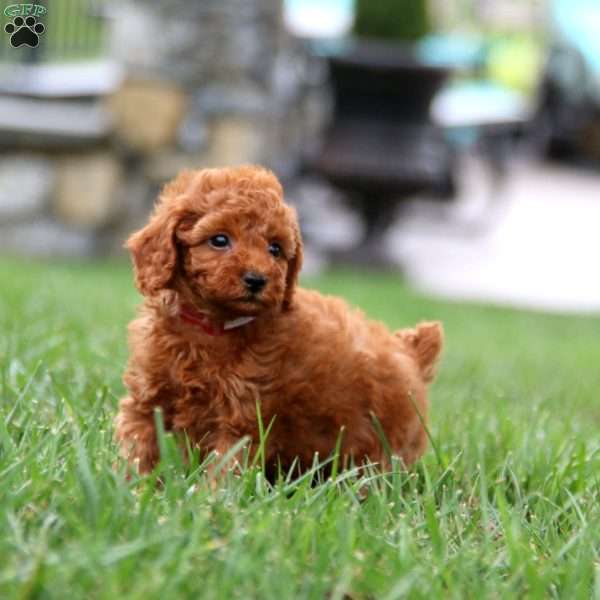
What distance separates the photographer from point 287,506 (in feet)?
7.34

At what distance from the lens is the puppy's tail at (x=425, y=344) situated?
3172 millimetres

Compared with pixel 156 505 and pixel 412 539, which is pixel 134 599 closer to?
pixel 156 505

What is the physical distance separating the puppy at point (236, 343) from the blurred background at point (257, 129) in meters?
5.45

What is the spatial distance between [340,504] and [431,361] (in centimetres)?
102

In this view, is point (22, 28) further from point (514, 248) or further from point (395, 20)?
point (514, 248)

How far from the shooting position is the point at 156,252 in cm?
265

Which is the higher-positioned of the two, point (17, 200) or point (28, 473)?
point (28, 473)

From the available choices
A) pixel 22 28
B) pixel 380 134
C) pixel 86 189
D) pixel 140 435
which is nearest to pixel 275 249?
pixel 140 435

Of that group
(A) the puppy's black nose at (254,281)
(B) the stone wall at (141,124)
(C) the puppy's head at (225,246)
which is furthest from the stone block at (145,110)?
(A) the puppy's black nose at (254,281)

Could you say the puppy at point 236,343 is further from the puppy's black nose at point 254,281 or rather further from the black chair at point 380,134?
the black chair at point 380,134

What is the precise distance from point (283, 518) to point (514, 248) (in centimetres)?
1111

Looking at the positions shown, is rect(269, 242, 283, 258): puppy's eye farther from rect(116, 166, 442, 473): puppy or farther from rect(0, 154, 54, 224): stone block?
rect(0, 154, 54, 224): stone block

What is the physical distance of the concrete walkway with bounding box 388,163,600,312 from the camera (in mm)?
10977

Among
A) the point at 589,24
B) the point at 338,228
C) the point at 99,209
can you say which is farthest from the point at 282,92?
the point at 589,24
